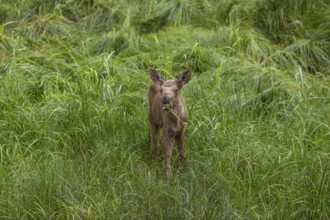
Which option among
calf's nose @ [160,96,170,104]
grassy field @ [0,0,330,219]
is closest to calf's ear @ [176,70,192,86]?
calf's nose @ [160,96,170,104]

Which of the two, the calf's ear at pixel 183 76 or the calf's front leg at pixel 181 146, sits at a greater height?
the calf's ear at pixel 183 76

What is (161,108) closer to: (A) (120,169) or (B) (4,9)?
(A) (120,169)

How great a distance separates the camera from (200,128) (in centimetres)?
722

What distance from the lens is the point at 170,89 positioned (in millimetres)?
6672

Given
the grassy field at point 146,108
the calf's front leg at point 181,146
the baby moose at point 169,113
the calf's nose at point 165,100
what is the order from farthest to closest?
1. the calf's front leg at point 181,146
2. the baby moose at point 169,113
3. the calf's nose at point 165,100
4. the grassy field at point 146,108

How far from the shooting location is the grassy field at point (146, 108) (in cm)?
614

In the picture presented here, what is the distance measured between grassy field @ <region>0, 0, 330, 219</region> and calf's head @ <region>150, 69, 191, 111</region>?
57 cm

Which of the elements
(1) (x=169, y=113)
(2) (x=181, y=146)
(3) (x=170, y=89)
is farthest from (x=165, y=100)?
(2) (x=181, y=146)

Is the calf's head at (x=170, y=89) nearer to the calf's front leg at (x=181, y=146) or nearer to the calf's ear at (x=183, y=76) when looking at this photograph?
the calf's ear at (x=183, y=76)

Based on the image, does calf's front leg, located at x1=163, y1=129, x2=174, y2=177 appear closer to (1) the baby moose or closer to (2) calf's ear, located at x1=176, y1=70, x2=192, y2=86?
(1) the baby moose

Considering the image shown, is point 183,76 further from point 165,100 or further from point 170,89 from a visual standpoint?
point 165,100

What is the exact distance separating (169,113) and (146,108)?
1103 mm

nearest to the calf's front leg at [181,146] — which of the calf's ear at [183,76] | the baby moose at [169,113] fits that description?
the baby moose at [169,113]

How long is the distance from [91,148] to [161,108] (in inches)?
32.3
